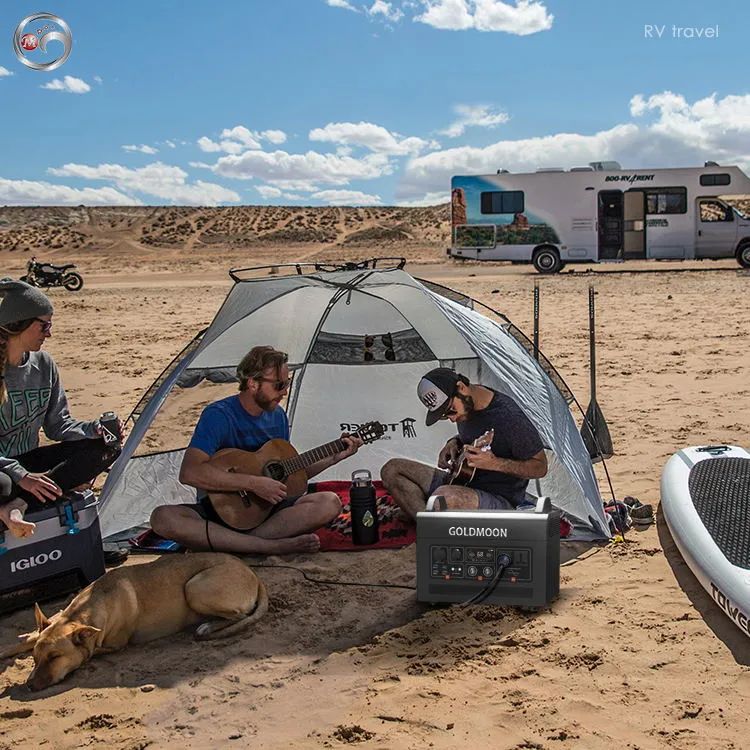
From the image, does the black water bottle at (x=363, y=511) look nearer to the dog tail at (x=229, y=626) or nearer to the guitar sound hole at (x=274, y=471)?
the guitar sound hole at (x=274, y=471)

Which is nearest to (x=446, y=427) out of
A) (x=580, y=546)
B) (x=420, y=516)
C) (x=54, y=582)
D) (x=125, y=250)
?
(x=580, y=546)

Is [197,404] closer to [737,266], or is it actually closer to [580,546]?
[580,546]

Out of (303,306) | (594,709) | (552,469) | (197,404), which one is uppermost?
(303,306)

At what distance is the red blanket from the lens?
553 centimetres

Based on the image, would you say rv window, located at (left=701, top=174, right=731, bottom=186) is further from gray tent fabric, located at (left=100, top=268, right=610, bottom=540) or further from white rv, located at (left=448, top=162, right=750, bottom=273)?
gray tent fabric, located at (left=100, top=268, right=610, bottom=540)

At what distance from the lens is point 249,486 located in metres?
5.07

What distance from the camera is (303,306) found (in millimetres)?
6629

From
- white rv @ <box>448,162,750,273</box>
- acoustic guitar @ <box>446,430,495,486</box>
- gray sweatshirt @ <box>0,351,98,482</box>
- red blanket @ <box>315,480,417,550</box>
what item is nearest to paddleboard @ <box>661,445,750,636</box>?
acoustic guitar @ <box>446,430,495,486</box>

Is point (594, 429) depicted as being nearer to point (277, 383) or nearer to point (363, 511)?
point (363, 511)

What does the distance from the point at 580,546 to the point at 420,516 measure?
4.67 feet

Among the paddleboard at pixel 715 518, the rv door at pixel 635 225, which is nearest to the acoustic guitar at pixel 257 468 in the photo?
the paddleboard at pixel 715 518

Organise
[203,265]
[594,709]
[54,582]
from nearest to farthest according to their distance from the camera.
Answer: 1. [594,709]
2. [54,582]
3. [203,265]

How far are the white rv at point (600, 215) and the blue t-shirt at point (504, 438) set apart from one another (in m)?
17.6

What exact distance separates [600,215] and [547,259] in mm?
1627
